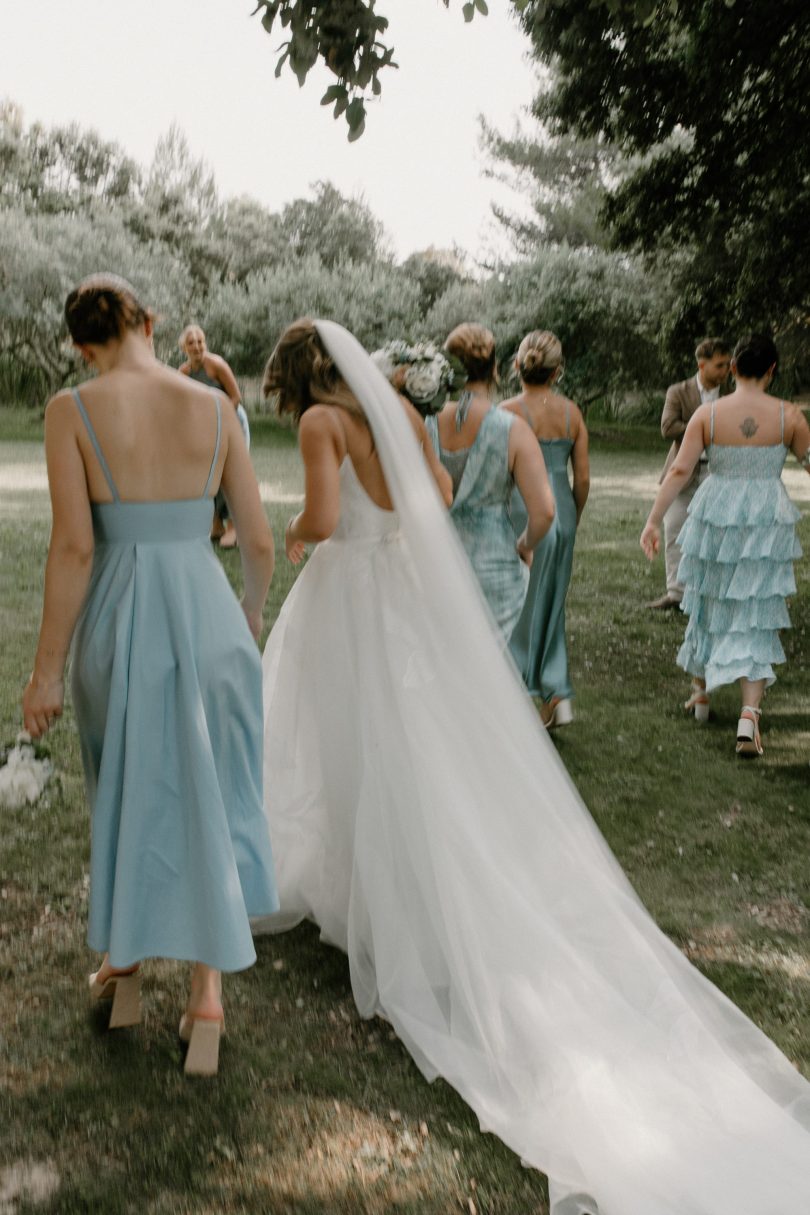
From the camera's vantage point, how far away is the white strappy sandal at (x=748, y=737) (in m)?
6.40

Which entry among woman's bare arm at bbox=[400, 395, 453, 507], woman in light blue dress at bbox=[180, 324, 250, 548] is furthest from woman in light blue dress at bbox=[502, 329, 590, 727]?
woman in light blue dress at bbox=[180, 324, 250, 548]

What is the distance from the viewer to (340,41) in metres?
5.89

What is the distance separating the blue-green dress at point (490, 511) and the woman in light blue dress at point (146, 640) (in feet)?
7.73

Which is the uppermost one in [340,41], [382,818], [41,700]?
[340,41]

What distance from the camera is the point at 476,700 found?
3.91 m

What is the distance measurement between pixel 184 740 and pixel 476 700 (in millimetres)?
1065

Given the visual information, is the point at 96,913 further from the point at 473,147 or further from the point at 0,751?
the point at 473,147

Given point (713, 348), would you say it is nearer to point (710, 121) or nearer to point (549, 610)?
point (549, 610)

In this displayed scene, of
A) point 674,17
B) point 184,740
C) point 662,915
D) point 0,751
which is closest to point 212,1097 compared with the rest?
point 184,740

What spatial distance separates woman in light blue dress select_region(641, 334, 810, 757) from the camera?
643 cm

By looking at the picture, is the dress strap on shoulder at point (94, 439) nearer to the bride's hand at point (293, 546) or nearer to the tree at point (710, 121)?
the bride's hand at point (293, 546)

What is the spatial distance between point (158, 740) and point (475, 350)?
282 centimetres

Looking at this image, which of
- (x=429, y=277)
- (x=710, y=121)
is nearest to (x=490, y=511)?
(x=710, y=121)

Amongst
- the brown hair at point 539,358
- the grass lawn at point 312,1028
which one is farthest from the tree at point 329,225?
the grass lawn at point 312,1028
